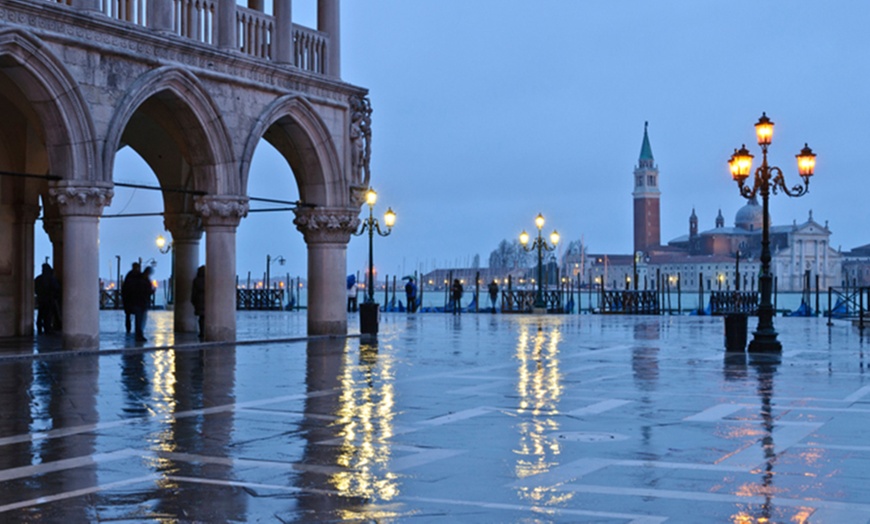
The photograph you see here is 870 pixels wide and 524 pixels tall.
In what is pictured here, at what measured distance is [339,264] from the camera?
24.8 m

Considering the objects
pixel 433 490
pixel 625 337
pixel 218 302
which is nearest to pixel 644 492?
pixel 433 490

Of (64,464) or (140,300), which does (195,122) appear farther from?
(64,464)

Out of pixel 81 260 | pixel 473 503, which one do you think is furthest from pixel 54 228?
pixel 473 503

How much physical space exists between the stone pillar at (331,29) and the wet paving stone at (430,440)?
8327 mm

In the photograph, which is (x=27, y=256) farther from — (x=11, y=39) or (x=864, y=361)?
(x=864, y=361)

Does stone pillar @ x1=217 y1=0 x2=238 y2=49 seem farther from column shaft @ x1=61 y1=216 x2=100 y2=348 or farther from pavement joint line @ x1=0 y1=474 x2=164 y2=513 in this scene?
pavement joint line @ x1=0 y1=474 x2=164 y2=513

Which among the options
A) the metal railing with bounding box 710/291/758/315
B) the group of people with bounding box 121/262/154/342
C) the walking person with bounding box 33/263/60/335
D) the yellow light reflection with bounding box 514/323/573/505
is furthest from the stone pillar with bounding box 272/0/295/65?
the metal railing with bounding box 710/291/758/315

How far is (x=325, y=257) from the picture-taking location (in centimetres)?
2466

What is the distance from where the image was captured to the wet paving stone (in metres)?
6.82

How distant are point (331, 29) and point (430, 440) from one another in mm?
16627

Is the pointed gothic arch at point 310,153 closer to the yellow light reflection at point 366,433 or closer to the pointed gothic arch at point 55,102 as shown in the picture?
the pointed gothic arch at point 55,102

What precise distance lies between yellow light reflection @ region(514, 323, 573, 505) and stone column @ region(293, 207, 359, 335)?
4.52 meters

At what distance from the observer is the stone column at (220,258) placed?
2198 centimetres

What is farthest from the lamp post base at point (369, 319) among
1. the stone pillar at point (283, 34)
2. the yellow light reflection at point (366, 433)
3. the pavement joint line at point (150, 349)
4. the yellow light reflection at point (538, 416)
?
the yellow light reflection at point (366, 433)
